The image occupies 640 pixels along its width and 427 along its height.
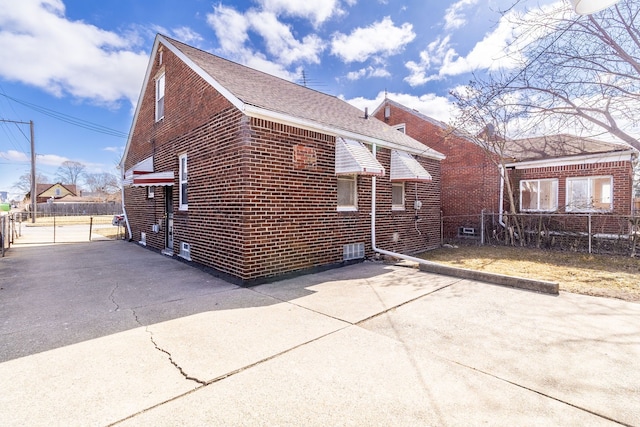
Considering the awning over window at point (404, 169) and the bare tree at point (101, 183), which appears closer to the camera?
the awning over window at point (404, 169)

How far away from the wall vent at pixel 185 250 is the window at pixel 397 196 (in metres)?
5.85

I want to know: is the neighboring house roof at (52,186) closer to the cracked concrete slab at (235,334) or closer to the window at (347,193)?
the window at (347,193)

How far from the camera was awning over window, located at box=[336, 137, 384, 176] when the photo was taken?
21.9 ft

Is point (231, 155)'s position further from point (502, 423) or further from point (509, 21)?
point (509, 21)

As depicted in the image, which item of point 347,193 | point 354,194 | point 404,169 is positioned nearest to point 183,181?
point 347,193

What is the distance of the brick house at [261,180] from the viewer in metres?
5.78

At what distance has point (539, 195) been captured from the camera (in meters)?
13.0

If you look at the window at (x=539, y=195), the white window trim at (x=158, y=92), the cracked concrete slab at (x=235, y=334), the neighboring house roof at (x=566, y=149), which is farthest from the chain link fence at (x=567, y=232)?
the white window trim at (x=158, y=92)

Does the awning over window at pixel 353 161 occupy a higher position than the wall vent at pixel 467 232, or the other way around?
the awning over window at pixel 353 161

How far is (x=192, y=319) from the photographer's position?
397 cm

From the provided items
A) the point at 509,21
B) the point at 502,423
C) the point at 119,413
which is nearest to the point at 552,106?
the point at 509,21

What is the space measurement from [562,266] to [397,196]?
456 cm

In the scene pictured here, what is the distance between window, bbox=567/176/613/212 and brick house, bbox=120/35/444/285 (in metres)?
6.86

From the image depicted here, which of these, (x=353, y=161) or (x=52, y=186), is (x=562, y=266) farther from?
(x=52, y=186)
